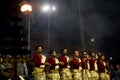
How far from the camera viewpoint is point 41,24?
23.6 meters

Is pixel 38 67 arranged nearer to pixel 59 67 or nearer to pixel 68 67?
pixel 59 67

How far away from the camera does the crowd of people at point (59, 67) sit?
10806mm

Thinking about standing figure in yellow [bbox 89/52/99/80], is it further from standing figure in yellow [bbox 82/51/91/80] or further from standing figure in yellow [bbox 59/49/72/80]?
standing figure in yellow [bbox 59/49/72/80]

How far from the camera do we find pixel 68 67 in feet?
39.6

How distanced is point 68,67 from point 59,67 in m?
0.43

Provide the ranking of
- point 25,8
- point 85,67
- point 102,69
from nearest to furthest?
1. point 25,8
2. point 85,67
3. point 102,69

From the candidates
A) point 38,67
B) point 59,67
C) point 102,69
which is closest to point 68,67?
point 59,67

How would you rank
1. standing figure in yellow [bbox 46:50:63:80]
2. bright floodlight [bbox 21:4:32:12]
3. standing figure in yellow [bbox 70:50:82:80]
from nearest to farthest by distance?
bright floodlight [bbox 21:4:32:12]
standing figure in yellow [bbox 46:50:63:80]
standing figure in yellow [bbox 70:50:82:80]

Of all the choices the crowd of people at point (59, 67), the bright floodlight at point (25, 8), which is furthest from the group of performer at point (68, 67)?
the bright floodlight at point (25, 8)

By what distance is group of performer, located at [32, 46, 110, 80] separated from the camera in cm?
1086

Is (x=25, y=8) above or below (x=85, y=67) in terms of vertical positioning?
→ above

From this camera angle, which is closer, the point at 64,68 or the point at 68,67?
the point at 64,68

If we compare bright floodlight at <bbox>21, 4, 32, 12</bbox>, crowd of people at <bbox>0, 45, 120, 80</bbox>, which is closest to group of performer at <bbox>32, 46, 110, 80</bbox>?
crowd of people at <bbox>0, 45, 120, 80</bbox>

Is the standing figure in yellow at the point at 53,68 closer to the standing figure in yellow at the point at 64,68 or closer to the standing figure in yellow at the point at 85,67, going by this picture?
the standing figure in yellow at the point at 64,68
